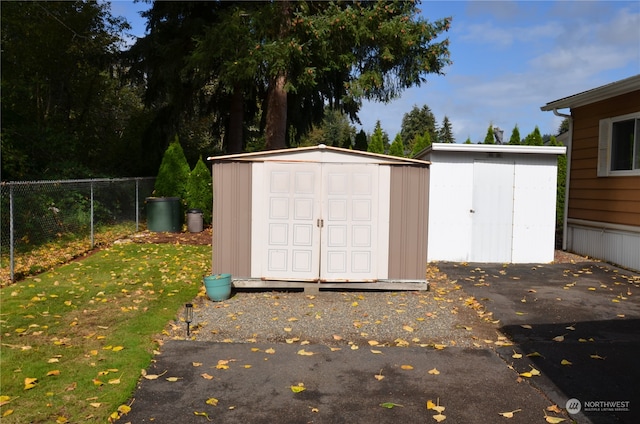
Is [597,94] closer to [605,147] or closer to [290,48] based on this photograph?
[605,147]

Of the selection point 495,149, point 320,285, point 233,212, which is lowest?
point 320,285

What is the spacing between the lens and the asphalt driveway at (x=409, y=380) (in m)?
3.70

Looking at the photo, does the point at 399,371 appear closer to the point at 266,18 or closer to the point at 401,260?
the point at 401,260

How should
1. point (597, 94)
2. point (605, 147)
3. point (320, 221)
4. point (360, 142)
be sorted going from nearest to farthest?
point (320, 221)
point (597, 94)
point (605, 147)
point (360, 142)

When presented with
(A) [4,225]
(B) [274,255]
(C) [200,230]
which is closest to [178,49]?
(C) [200,230]

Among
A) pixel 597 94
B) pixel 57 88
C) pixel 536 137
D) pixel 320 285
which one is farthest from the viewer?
pixel 57 88

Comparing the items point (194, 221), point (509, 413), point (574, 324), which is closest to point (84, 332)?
point (509, 413)

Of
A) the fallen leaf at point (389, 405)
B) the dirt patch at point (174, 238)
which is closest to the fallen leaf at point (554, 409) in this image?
the fallen leaf at point (389, 405)

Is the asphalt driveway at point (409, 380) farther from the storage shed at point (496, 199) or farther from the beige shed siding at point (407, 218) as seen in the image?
the storage shed at point (496, 199)

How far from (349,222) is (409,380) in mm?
3435

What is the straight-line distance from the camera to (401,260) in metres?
7.56

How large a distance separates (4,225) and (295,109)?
32.4ft

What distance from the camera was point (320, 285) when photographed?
7.55 m

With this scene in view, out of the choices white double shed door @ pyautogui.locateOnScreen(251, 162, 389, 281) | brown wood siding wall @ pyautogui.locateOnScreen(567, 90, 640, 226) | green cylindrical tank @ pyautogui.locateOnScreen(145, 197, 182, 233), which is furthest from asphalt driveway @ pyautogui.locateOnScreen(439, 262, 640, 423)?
green cylindrical tank @ pyautogui.locateOnScreen(145, 197, 182, 233)
